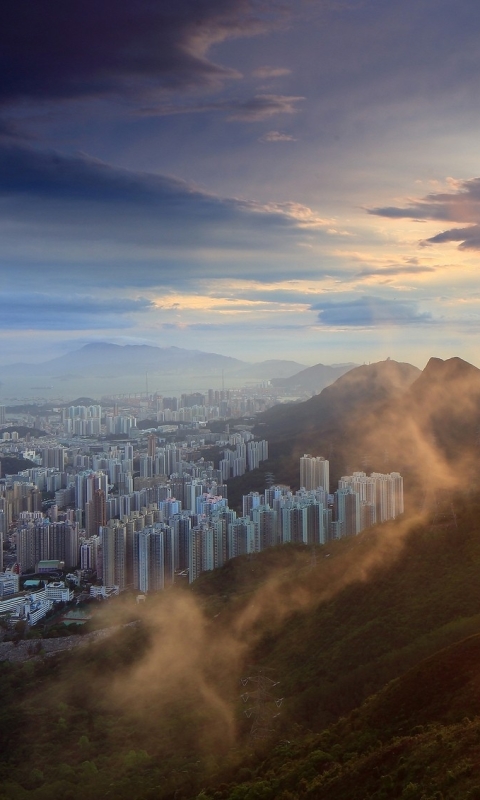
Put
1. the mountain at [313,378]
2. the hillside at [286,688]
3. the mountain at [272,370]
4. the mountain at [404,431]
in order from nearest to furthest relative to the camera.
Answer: the hillside at [286,688] < the mountain at [404,431] < the mountain at [313,378] < the mountain at [272,370]

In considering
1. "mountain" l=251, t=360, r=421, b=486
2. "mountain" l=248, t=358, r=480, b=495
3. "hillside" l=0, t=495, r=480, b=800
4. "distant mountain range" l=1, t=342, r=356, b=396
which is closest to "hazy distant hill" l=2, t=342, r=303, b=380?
"distant mountain range" l=1, t=342, r=356, b=396

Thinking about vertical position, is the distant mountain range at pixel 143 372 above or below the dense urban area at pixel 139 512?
above

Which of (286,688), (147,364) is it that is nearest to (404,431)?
(286,688)

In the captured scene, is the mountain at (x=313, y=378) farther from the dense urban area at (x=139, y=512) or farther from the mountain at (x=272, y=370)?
the dense urban area at (x=139, y=512)

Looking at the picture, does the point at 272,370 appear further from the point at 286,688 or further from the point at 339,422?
the point at 286,688

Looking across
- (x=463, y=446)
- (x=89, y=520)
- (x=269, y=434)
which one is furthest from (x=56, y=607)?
(x=269, y=434)

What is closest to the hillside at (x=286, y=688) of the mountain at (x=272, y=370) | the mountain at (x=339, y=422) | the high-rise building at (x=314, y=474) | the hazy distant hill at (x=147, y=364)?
the high-rise building at (x=314, y=474)

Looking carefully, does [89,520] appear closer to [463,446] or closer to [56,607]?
[56,607]
